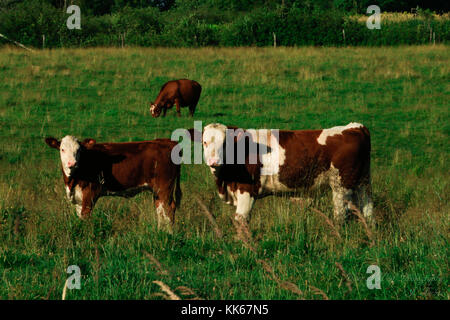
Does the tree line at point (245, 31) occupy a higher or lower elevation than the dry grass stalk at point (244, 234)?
higher

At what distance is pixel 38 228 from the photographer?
26.6 ft

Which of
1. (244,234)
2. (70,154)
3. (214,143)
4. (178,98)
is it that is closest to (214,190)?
(214,143)

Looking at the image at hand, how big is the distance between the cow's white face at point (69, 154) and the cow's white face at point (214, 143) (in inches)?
59.3

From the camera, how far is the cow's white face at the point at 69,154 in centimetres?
825

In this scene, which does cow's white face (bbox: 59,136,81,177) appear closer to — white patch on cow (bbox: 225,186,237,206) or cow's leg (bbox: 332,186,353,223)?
white patch on cow (bbox: 225,186,237,206)

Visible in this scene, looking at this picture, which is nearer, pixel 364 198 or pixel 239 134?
pixel 239 134

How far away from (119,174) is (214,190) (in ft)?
6.26

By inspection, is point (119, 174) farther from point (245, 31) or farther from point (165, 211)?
point (245, 31)

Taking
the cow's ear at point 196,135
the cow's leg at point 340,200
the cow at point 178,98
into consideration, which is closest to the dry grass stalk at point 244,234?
the cow's ear at point 196,135

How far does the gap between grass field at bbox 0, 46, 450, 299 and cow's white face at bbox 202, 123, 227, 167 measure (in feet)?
2.62

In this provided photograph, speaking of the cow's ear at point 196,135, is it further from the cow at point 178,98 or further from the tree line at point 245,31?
the tree line at point 245,31

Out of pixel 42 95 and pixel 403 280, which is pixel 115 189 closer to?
pixel 403 280

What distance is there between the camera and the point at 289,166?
844 centimetres

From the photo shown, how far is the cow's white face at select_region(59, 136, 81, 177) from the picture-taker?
8.25m
